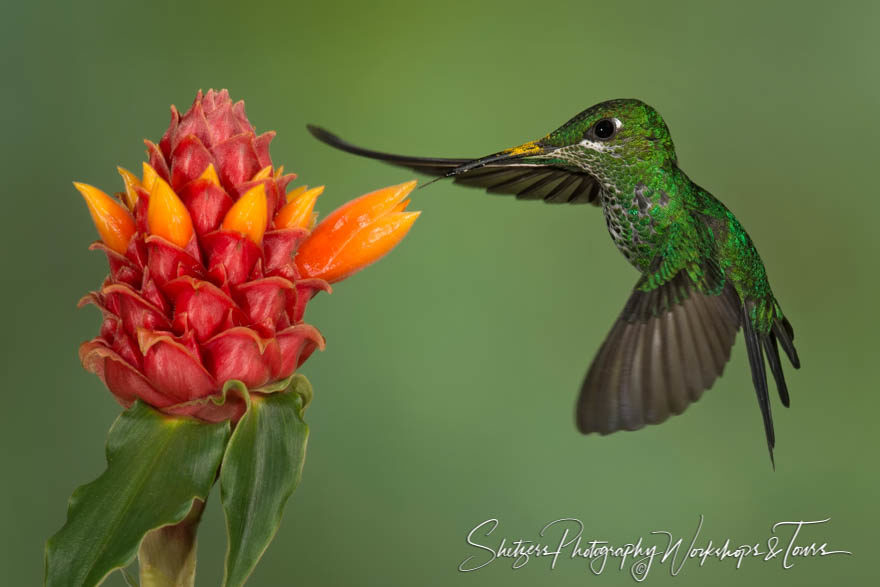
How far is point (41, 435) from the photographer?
1.46 meters

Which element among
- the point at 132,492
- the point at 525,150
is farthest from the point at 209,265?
the point at 525,150

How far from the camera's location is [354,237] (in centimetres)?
68

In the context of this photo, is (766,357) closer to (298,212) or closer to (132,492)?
(298,212)

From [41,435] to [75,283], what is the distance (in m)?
0.24

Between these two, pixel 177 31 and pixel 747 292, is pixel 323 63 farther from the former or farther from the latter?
pixel 747 292

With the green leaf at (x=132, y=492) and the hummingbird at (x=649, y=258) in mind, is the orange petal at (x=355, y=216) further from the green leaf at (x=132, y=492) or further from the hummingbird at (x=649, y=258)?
the green leaf at (x=132, y=492)

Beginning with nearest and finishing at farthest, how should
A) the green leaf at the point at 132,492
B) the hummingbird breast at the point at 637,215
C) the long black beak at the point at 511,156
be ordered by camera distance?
the green leaf at the point at 132,492
the long black beak at the point at 511,156
the hummingbird breast at the point at 637,215

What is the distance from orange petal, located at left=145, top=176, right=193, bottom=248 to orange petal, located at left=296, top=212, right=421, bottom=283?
0.30 feet

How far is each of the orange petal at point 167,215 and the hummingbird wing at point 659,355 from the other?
32cm

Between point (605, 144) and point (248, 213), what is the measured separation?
0.31m

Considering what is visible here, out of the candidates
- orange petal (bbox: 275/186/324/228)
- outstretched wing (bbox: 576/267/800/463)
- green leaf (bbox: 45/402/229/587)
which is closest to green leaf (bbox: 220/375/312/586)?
green leaf (bbox: 45/402/229/587)

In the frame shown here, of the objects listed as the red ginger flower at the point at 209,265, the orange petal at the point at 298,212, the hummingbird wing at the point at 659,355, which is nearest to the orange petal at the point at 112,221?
the red ginger flower at the point at 209,265

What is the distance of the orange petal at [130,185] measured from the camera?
0.66 metres

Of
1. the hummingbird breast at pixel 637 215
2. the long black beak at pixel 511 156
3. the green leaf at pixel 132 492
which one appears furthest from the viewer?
the hummingbird breast at pixel 637 215
